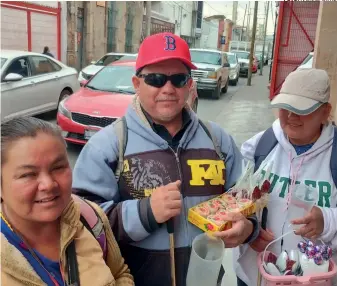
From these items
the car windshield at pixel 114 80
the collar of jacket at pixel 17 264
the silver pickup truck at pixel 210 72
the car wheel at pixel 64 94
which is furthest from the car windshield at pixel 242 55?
the collar of jacket at pixel 17 264

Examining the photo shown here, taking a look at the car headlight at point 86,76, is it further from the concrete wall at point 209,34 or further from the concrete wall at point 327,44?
the concrete wall at point 209,34

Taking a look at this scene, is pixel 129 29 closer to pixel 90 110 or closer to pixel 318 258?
pixel 90 110

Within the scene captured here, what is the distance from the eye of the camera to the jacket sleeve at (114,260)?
142cm

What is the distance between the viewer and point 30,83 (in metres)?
7.79

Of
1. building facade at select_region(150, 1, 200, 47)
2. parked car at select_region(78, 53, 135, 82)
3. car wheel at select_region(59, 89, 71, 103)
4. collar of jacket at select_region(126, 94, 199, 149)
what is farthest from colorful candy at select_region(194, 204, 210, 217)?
building facade at select_region(150, 1, 200, 47)

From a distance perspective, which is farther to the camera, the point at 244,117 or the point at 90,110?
the point at 244,117

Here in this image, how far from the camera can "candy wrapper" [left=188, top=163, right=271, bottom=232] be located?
4.97ft

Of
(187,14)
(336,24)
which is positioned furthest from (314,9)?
(187,14)

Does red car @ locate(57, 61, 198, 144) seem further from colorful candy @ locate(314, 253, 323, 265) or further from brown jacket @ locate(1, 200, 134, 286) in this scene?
brown jacket @ locate(1, 200, 134, 286)

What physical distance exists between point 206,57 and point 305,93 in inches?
535

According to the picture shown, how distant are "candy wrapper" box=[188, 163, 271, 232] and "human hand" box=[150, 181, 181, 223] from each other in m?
0.13

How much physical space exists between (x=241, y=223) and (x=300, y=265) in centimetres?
34

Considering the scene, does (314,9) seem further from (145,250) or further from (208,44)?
(208,44)

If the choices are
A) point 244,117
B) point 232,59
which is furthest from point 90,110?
point 232,59
